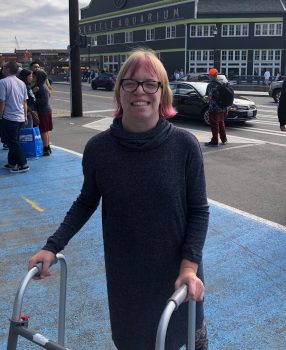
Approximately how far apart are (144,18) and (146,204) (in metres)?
68.4

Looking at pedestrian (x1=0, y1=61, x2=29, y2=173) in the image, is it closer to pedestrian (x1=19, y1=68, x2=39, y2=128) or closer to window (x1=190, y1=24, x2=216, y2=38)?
pedestrian (x1=19, y1=68, x2=39, y2=128)

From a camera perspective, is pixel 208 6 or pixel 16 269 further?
pixel 208 6

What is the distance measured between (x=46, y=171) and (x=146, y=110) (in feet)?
21.4

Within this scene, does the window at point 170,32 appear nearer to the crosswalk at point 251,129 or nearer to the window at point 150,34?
the window at point 150,34

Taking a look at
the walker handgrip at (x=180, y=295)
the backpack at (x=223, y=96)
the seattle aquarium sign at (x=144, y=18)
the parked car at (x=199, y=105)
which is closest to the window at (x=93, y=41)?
the seattle aquarium sign at (x=144, y=18)

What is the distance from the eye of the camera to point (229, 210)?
5.94 metres

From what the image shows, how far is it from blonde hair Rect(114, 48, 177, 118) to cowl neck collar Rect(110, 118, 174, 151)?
12 cm

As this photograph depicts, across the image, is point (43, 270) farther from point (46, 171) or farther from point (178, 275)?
point (46, 171)

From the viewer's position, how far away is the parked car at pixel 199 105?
1374 centimetres

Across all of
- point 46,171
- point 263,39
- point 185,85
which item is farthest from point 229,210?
point 263,39

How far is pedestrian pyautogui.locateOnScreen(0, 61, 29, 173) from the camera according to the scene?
24.5 ft

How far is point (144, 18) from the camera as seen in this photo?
217ft

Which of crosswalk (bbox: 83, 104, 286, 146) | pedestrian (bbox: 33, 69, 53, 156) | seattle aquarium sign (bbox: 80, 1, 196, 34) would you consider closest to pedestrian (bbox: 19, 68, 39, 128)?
pedestrian (bbox: 33, 69, 53, 156)

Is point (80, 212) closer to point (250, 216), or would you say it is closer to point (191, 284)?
point (191, 284)
